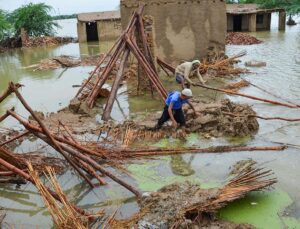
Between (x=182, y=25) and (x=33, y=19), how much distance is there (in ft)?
77.3

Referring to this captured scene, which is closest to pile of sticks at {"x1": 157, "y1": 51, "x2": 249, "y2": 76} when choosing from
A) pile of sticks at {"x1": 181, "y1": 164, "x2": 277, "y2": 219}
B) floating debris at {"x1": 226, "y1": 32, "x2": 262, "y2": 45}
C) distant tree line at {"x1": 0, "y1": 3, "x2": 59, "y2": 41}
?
pile of sticks at {"x1": 181, "y1": 164, "x2": 277, "y2": 219}

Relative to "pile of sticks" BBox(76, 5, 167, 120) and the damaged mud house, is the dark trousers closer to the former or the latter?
"pile of sticks" BBox(76, 5, 167, 120)

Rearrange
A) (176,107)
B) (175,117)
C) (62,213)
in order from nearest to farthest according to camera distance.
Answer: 1. (62,213)
2. (176,107)
3. (175,117)

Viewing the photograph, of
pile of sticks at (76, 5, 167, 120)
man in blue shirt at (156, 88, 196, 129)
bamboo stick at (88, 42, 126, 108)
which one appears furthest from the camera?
bamboo stick at (88, 42, 126, 108)

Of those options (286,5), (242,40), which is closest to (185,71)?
(242,40)

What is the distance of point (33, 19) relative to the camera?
3503 cm

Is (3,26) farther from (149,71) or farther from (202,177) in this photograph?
(202,177)

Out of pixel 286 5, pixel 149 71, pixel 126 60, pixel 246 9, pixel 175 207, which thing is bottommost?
pixel 175 207

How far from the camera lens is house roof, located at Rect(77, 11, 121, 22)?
3203 centimetres

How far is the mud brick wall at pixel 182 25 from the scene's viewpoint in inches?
576

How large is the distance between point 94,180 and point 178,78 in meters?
6.00

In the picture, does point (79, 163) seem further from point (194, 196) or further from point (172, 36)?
point (172, 36)

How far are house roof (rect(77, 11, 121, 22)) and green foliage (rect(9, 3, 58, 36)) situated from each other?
4.37 m

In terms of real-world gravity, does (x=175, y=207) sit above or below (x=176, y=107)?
below
